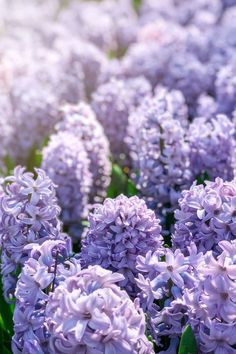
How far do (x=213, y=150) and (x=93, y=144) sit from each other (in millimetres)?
761

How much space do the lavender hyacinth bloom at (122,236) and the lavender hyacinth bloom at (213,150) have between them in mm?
1193

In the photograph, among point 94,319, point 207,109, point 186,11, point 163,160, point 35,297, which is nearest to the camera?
point 94,319

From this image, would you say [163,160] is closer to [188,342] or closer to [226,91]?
[226,91]

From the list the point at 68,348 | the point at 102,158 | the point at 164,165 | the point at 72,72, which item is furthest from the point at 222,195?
the point at 72,72

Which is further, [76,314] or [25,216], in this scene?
[25,216]

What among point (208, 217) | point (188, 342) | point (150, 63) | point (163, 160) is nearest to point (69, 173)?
point (163, 160)

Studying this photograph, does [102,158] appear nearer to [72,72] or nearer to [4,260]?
[4,260]

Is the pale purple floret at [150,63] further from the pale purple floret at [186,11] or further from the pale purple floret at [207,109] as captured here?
the pale purple floret at [186,11]

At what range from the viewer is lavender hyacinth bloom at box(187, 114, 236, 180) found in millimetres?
3406

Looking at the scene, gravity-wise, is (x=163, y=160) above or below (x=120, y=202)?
below

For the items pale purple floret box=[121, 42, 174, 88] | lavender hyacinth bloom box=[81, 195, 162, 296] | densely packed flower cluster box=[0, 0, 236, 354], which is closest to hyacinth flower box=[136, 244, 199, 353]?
densely packed flower cluster box=[0, 0, 236, 354]

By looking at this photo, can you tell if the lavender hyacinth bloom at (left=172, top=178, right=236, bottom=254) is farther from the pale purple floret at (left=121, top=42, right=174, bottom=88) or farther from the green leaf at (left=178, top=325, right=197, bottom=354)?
the pale purple floret at (left=121, top=42, right=174, bottom=88)

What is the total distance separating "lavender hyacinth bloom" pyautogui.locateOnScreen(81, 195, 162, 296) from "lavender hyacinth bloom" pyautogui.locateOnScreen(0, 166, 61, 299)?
209 millimetres

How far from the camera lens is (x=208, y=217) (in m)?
2.17
